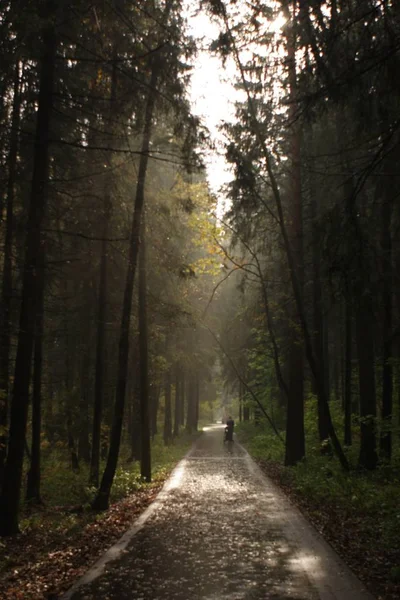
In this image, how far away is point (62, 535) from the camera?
30.0 feet

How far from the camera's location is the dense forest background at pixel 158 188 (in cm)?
884

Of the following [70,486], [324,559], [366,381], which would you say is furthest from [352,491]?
[70,486]

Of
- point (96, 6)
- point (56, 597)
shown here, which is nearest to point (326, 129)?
point (96, 6)

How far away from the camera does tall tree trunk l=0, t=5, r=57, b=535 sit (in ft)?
30.5

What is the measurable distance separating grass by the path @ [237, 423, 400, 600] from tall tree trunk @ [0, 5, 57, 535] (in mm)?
5267

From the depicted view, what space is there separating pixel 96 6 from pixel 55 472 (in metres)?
15.2

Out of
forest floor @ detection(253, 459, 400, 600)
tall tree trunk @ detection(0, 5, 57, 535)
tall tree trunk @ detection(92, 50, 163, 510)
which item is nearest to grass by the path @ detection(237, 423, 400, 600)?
forest floor @ detection(253, 459, 400, 600)

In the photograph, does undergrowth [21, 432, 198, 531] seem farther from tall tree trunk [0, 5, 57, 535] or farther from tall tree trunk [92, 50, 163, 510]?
tall tree trunk [0, 5, 57, 535]

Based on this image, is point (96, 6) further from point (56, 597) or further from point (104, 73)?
point (56, 597)

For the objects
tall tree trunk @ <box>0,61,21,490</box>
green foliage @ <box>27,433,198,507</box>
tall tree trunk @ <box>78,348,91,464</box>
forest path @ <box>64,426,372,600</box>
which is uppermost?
tall tree trunk @ <box>0,61,21,490</box>

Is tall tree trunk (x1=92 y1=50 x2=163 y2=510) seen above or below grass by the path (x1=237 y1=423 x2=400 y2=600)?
above

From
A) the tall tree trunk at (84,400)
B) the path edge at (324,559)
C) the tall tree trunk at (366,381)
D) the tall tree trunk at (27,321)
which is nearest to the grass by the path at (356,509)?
the path edge at (324,559)

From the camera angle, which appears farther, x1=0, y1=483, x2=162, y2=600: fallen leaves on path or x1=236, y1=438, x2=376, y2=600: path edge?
x1=0, y1=483, x2=162, y2=600: fallen leaves on path

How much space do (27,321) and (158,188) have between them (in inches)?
331
